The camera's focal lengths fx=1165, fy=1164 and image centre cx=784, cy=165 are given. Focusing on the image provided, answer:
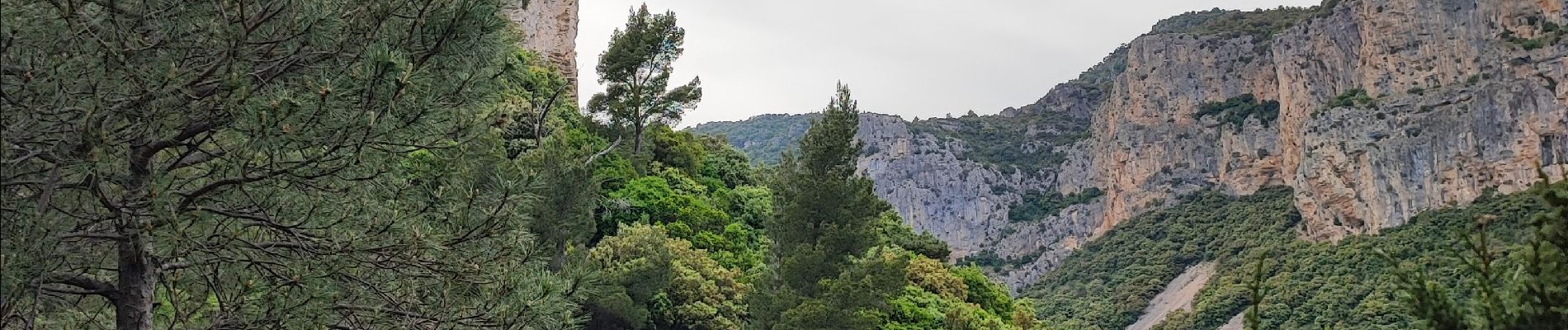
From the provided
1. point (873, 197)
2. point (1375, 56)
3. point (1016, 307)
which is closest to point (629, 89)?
point (873, 197)

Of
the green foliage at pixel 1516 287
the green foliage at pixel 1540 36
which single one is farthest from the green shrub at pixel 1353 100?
the green foliage at pixel 1516 287

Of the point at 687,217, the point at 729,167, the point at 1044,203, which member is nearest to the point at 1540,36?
the point at 729,167

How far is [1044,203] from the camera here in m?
105

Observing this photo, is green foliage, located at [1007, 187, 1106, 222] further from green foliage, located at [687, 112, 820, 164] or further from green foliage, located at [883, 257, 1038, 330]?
green foliage, located at [883, 257, 1038, 330]

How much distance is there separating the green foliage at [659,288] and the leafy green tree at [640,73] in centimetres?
665

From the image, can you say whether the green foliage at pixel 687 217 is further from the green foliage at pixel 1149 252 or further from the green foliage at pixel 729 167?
the green foliage at pixel 1149 252

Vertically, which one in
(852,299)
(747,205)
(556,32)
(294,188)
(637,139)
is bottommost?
(852,299)

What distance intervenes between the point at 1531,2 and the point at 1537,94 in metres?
4.76

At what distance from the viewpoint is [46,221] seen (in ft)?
13.0

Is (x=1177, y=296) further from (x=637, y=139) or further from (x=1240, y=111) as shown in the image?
(x=637, y=139)

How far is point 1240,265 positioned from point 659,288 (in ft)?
181

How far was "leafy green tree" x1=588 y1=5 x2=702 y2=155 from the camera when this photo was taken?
24672mm

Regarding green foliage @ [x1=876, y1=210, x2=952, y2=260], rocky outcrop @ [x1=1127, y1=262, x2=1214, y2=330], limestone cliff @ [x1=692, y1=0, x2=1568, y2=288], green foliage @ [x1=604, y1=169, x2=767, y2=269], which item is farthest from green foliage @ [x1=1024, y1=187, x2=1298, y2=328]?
green foliage @ [x1=604, y1=169, x2=767, y2=269]

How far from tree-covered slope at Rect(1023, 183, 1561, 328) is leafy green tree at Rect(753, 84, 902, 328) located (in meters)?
20.5
